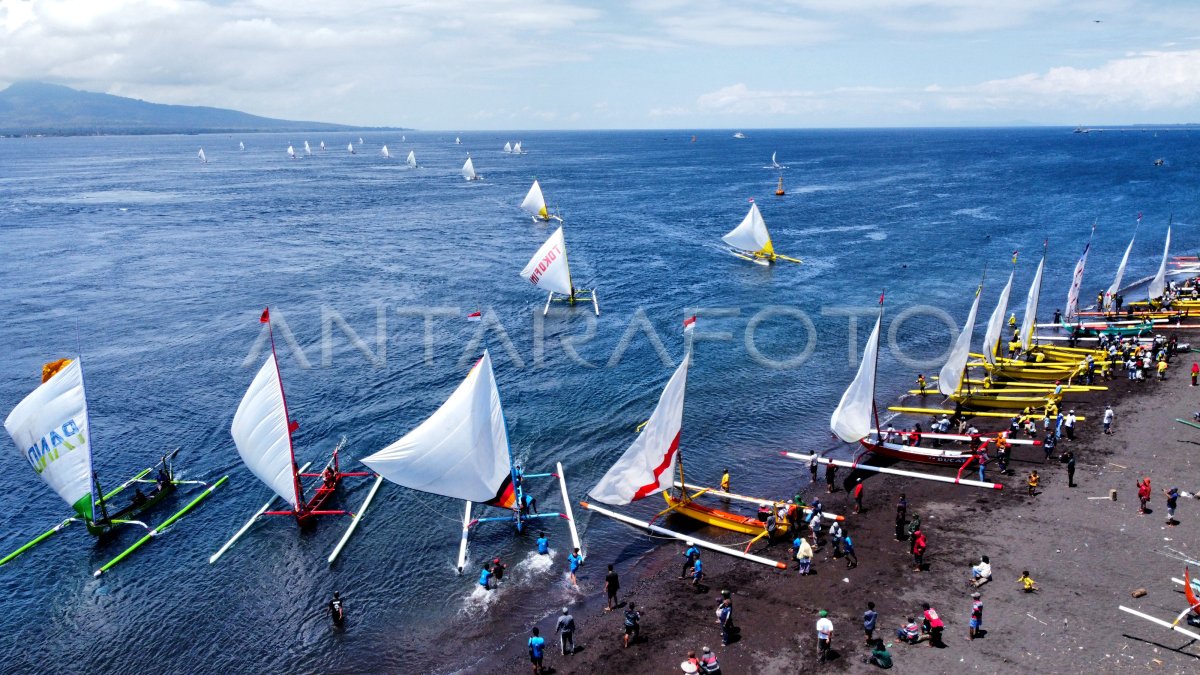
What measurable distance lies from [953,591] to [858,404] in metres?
14.5

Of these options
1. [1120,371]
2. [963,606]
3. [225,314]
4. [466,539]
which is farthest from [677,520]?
[225,314]

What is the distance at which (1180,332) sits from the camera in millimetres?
67250

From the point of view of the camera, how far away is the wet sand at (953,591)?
28.9 m

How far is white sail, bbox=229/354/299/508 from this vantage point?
40531 millimetres

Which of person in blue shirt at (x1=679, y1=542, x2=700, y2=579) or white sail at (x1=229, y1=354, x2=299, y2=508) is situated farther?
white sail at (x1=229, y1=354, x2=299, y2=508)

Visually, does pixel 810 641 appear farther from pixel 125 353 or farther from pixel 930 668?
pixel 125 353

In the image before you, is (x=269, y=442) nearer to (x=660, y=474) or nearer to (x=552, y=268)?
(x=660, y=474)

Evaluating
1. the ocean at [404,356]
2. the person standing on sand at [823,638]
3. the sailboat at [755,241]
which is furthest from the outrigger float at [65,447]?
the sailboat at [755,241]

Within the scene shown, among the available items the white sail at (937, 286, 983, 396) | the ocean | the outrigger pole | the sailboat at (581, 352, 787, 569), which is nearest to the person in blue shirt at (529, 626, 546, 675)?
the ocean

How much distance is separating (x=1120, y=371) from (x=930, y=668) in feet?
141

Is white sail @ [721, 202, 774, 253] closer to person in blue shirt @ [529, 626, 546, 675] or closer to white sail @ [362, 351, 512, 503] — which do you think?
white sail @ [362, 351, 512, 503]

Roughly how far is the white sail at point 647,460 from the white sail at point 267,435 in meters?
17.2

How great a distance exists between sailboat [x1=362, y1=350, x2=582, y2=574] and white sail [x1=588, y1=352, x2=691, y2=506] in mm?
3423

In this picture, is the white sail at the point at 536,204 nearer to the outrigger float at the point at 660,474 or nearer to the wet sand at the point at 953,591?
the wet sand at the point at 953,591
